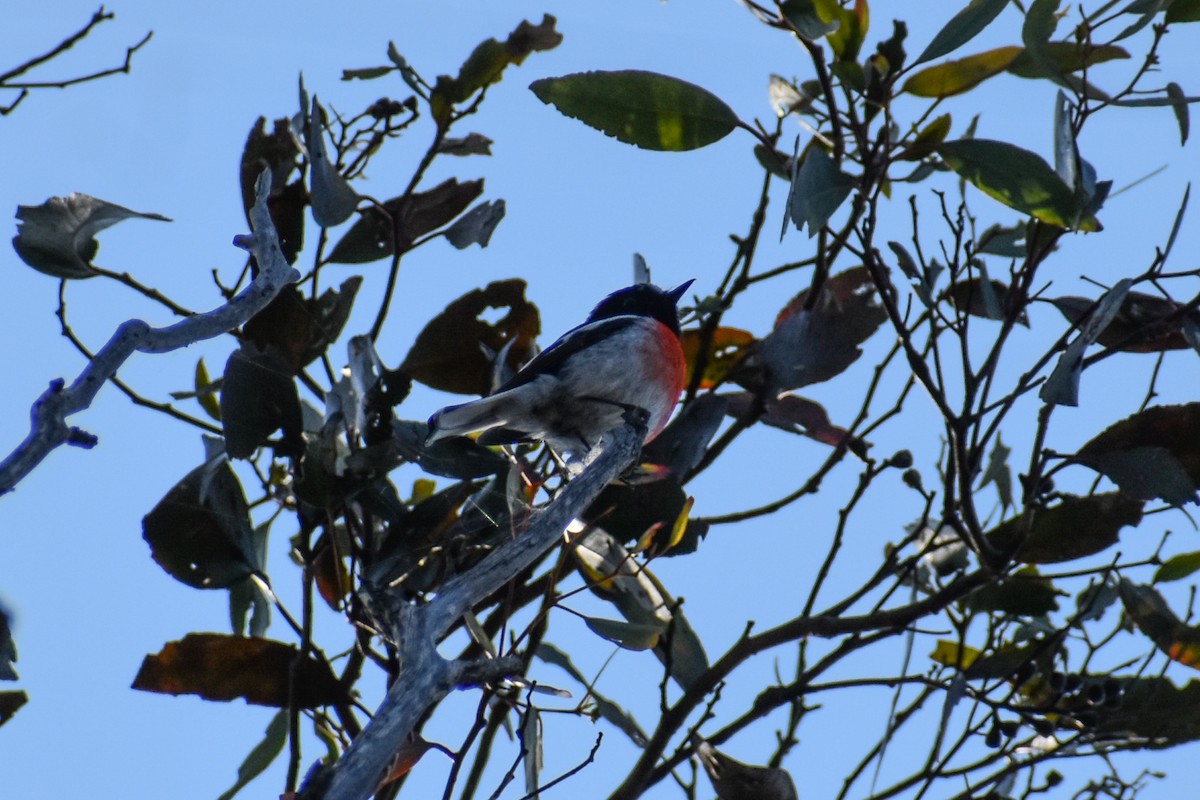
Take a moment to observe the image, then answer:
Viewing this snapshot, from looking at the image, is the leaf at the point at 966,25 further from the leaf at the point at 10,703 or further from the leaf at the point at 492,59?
the leaf at the point at 10,703

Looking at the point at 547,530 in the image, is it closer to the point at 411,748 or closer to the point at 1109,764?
the point at 411,748

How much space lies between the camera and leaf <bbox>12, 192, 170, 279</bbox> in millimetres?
3115

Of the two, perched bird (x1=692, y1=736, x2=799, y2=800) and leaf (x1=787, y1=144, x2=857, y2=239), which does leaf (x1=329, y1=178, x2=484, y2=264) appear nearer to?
leaf (x1=787, y1=144, x2=857, y2=239)

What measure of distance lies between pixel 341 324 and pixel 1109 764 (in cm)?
235

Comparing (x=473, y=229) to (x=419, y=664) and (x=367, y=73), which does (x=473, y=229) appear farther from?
(x=419, y=664)

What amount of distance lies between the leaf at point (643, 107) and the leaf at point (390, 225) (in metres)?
0.66

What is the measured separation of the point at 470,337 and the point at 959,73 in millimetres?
1509

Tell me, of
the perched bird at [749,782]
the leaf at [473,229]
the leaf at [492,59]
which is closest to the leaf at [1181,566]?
the perched bird at [749,782]

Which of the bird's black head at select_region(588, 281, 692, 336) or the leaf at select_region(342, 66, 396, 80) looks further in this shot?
the bird's black head at select_region(588, 281, 692, 336)

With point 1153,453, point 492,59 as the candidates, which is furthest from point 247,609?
point 1153,453

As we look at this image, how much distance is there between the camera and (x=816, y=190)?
2.79 m

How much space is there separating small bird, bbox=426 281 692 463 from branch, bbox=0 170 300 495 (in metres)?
1.63

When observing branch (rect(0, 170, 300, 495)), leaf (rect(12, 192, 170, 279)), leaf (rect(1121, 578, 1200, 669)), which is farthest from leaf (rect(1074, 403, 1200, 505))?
leaf (rect(12, 192, 170, 279))

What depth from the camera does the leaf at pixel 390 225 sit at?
3498mm
